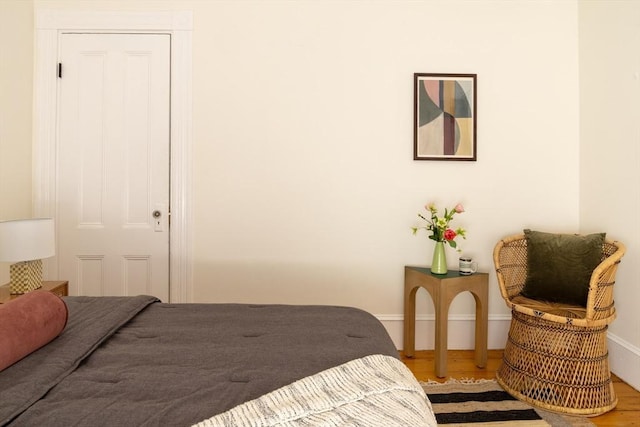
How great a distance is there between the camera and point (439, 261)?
3023mm

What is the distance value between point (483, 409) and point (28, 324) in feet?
6.99

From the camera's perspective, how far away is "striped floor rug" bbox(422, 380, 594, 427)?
225 centimetres

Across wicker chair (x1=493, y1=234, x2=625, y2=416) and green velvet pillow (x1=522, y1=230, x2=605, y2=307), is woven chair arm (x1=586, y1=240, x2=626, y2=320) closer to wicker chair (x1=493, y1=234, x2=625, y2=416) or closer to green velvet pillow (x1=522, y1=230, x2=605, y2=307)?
wicker chair (x1=493, y1=234, x2=625, y2=416)

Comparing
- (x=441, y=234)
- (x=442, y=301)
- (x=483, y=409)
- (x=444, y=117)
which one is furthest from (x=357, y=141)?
(x=483, y=409)

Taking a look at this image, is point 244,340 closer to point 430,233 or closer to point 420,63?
point 430,233

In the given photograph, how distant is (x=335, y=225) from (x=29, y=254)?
1.89 metres

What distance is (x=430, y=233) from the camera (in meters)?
3.34

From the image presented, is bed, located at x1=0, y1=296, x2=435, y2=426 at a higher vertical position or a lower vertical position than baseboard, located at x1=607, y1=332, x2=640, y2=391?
higher

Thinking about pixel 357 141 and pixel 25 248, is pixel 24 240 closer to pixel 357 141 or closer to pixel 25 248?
pixel 25 248

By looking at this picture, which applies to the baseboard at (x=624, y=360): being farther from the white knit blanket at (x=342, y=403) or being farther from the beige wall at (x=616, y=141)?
the white knit blanket at (x=342, y=403)

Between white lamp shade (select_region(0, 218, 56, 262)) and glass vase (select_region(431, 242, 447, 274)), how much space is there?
7.65 ft

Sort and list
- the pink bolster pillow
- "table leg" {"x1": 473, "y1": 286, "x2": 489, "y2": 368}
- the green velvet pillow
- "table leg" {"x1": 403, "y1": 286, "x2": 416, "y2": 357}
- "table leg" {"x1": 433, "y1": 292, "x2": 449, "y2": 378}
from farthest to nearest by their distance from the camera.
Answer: "table leg" {"x1": 403, "y1": 286, "x2": 416, "y2": 357}
"table leg" {"x1": 473, "y1": 286, "x2": 489, "y2": 368}
"table leg" {"x1": 433, "y1": 292, "x2": 449, "y2": 378}
the green velvet pillow
the pink bolster pillow

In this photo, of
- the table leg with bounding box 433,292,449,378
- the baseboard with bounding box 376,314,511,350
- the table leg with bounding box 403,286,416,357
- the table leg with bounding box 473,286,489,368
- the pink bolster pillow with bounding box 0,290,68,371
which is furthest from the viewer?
the baseboard with bounding box 376,314,511,350

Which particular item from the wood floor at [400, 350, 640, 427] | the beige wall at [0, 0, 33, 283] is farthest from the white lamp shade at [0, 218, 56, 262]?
the wood floor at [400, 350, 640, 427]
